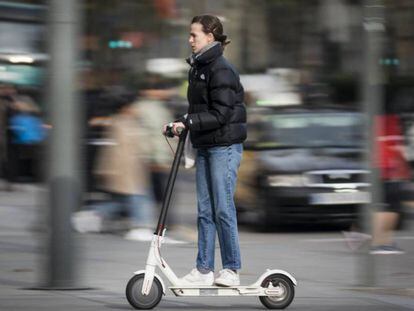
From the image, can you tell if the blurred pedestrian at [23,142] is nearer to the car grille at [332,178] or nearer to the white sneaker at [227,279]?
the car grille at [332,178]

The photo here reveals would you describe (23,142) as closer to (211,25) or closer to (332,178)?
(332,178)

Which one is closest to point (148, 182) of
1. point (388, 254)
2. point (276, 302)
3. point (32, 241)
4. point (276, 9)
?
point (32, 241)

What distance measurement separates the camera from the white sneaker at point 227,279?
7.43 m

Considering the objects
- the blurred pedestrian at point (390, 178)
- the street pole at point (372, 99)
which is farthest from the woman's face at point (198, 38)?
the blurred pedestrian at point (390, 178)

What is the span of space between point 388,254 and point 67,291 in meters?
3.93

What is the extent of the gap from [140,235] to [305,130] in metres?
2.73

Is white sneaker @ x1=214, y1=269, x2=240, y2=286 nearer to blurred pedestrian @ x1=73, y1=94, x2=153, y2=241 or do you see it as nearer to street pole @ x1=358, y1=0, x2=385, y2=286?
street pole @ x1=358, y1=0, x2=385, y2=286

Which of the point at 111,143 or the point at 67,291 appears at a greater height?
the point at 111,143

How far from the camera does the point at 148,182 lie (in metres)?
12.8

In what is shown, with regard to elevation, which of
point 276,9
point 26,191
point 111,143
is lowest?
point 26,191

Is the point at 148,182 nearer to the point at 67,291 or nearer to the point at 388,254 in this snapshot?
the point at 388,254

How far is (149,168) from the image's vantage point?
503 inches

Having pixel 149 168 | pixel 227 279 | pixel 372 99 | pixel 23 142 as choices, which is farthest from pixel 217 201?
pixel 23 142

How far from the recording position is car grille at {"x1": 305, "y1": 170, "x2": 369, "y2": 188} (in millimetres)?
13117
